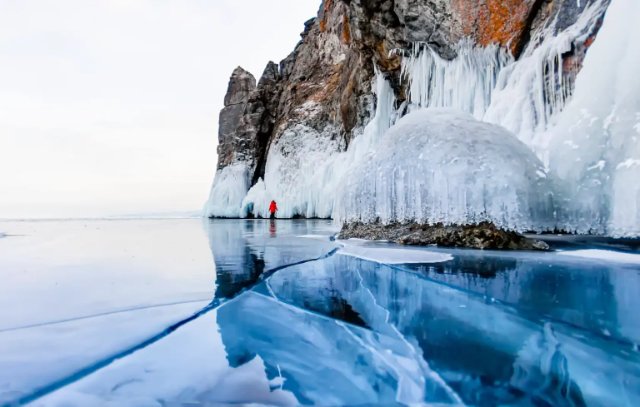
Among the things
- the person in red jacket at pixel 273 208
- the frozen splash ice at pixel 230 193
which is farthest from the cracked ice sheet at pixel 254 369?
the frozen splash ice at pixel 230 193

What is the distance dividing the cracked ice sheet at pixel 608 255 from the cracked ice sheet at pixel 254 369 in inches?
116

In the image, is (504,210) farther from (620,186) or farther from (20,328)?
(20,328)

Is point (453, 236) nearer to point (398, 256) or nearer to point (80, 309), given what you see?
point (398, 256)

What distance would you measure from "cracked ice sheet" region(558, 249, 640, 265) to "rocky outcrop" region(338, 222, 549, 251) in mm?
420

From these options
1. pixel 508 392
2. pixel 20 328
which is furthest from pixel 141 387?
pixel 508 392

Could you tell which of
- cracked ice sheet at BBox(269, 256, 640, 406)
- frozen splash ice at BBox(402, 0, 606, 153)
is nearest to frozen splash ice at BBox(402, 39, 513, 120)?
frozen splash ice at BBox(402, 0, 606, 153)

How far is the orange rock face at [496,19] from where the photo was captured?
7.39 m

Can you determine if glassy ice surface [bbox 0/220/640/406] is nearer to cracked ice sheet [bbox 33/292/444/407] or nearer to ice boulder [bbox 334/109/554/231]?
cracked ice sheet [bbox 33/292/444/407]

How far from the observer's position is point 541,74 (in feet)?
19.7

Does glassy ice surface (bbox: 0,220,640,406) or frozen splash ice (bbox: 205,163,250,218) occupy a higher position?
frozen splash ice (bbox: 205,163,250,218)

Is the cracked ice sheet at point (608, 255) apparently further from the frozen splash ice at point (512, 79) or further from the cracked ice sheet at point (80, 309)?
the cracked ice sheet at point (80, 309)

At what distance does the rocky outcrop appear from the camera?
4387mm

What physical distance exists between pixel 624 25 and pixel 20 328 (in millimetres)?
5910

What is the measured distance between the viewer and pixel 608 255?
3.55m
